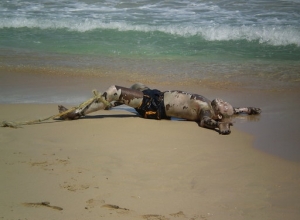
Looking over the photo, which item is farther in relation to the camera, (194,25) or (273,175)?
(194,25)

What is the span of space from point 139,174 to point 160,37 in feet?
28.1

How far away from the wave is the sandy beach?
6.44 meters

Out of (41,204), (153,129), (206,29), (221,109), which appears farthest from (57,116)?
(206,29)

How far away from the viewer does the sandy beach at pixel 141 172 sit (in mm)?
4043

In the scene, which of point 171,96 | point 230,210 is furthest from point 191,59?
point 230,210

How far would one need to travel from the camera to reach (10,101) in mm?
7484

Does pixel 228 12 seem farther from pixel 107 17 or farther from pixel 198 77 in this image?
pixel 198 77

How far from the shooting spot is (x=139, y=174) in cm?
473

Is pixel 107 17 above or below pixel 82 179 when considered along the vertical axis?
above

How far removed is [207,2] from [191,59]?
18.9ft

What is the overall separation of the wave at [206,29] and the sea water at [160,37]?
0.8 inches

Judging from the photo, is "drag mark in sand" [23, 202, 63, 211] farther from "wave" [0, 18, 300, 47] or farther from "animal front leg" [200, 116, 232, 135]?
"wave" [0, 18, 300, 47]

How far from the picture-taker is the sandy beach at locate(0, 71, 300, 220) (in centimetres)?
404

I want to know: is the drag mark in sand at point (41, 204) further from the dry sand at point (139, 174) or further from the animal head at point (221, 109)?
the animal head at point (221, 109)
